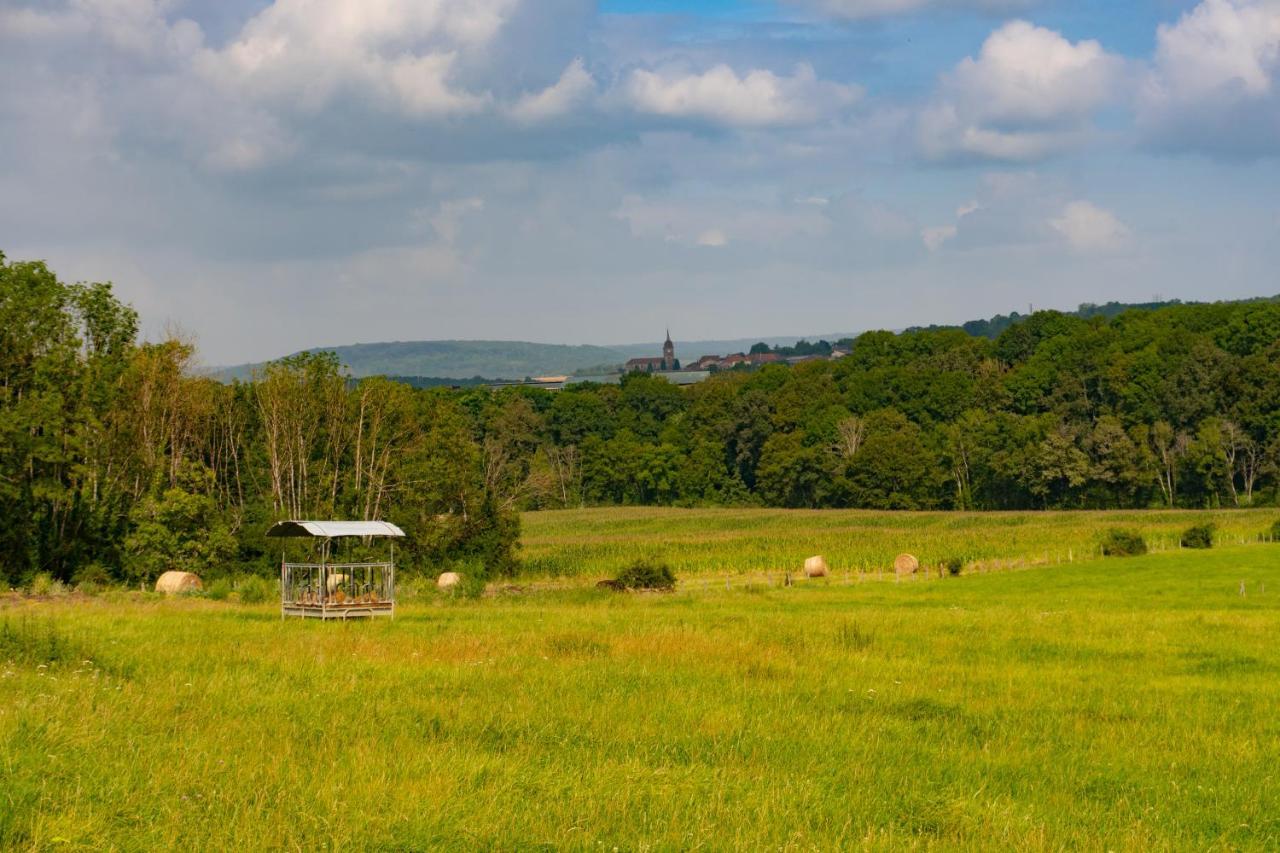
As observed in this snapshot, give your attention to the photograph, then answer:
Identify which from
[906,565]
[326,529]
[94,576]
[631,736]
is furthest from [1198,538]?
[631,736]

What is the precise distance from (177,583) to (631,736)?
37828 millimetres

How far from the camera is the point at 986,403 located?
148m

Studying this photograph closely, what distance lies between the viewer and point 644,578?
5491 centimetres

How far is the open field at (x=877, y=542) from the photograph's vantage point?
70.6m

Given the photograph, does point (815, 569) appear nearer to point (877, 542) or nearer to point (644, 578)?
point (644, 578)

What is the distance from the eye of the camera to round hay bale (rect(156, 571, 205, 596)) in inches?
1892

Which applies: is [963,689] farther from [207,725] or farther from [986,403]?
[986,403]

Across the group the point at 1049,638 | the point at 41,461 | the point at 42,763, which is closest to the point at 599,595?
the point at 1049,638

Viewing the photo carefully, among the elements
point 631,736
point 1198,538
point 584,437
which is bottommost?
point 1198,538

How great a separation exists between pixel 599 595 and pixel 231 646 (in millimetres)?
26197

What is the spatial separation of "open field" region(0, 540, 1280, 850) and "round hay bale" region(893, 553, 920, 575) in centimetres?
3490

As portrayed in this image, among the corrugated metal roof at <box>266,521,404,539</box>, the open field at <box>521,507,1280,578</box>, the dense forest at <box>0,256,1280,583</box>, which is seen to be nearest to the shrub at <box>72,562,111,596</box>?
the dense forest at <box>0,256,1280,583</box>

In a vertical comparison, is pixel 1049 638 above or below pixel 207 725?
below

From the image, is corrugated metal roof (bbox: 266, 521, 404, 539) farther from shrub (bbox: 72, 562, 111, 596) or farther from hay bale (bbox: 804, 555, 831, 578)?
hay bale (bbox: 804, 555, 831, 578)
